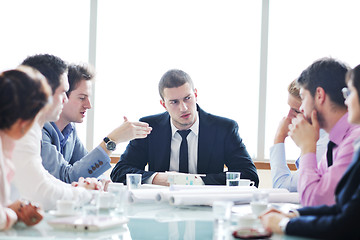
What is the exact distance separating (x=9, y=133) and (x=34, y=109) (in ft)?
0.35

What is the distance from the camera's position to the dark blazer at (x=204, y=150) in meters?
3.16

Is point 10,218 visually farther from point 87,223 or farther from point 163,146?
point 163,146

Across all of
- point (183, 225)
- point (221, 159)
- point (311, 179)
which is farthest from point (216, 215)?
point (221, 159)

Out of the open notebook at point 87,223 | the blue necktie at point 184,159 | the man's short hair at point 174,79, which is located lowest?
the blue necktie at point 184,159

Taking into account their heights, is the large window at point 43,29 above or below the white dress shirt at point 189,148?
above

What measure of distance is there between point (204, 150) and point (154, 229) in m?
1.64

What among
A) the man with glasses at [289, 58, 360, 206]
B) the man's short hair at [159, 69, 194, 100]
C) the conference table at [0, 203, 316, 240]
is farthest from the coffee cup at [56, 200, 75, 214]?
the man's short hair at [159, 69, 194, 100]

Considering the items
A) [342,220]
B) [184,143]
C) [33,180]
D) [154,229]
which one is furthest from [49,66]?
[342,220]

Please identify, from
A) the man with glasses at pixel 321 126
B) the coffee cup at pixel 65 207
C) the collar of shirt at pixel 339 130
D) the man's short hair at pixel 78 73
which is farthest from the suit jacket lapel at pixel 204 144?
the coffee cup at pixel 65 207

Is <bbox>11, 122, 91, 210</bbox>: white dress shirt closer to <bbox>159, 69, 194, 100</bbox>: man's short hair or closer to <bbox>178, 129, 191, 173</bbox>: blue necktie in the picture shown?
<bbox>178, 129, 191, 173</bbox>: blue necktie

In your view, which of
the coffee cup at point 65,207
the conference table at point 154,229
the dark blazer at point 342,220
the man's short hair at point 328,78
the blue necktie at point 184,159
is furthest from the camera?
the blue necktie at point 184,159

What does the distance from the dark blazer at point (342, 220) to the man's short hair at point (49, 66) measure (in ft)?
4.21

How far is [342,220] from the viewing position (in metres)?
1.32

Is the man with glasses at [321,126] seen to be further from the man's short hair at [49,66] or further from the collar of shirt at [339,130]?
→ the man's short hair at [49,66]
